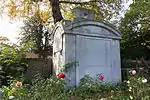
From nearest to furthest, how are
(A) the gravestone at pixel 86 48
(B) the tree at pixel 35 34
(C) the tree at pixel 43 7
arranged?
1. (A) the gravestone at pixel 86 48
2. (C) the tree at pixel 43 7
3. (B) the tree at pixel 35 34

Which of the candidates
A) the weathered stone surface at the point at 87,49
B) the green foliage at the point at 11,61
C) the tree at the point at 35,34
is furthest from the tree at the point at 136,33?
the green foliage at the point at 11,61

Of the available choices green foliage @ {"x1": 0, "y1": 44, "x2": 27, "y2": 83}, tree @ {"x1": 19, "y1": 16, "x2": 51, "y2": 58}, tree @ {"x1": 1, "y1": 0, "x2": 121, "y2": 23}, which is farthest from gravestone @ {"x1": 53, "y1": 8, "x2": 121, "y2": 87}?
tree @ {"x1": 19, "y1": 16, "x2": 51, "y2": 58}

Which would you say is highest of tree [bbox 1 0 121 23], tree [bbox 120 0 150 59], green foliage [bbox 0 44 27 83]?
tree [bbox 1 0 121 23]

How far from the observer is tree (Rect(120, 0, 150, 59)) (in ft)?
36.8

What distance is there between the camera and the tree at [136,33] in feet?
36.8

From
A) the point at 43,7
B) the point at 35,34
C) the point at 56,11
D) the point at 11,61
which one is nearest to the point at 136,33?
the point at 56,11

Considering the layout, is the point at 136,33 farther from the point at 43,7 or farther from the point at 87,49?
the point at 87,49

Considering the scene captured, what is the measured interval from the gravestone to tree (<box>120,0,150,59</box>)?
4837mm

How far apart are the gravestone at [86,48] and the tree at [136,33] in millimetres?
4837

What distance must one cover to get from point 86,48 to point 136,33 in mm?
7704

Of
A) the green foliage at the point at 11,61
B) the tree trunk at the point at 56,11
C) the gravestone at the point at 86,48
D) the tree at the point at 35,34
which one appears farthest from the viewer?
the tree at the point at 35,34

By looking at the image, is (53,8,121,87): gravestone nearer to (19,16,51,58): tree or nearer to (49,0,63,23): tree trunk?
(49,0,63,23): tree trunk

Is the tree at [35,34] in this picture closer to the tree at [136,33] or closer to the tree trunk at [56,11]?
the tree trunk at [56,11]

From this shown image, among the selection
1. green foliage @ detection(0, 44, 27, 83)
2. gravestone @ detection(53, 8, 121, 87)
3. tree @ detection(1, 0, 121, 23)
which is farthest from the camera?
tree @ detection(1, 0, 121, 23)
